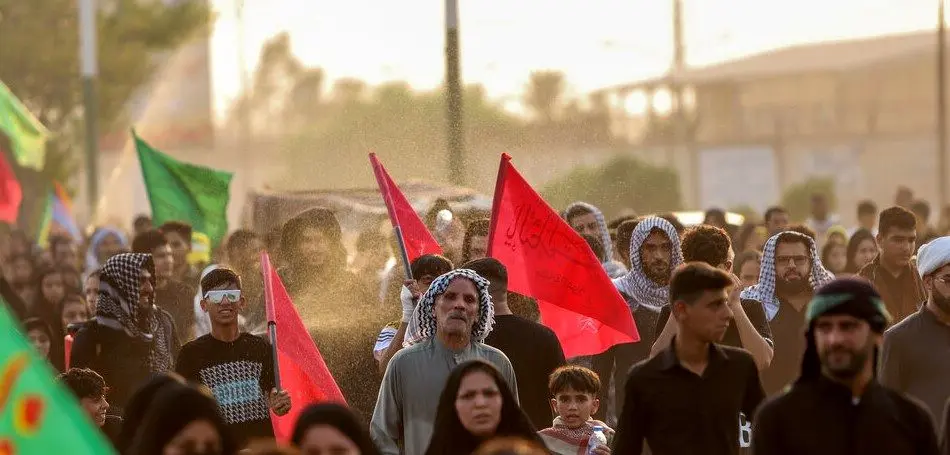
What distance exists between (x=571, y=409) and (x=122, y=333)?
7.37 feet

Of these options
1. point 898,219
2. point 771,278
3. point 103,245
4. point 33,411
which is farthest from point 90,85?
Answer: point 33,411

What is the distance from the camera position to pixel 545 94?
1947 centimetres

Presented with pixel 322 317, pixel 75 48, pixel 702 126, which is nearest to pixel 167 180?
pixel 322 317

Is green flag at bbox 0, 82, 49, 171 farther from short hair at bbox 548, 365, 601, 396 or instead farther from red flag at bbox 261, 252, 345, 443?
short hair at bbox 548, 365, 601, 396

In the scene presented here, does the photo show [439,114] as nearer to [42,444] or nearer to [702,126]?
[42,444]

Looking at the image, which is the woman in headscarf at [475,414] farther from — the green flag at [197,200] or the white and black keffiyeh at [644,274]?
the green flag at [197,200]

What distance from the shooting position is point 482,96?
18.3 metres

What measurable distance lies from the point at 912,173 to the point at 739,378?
52409 millimetres

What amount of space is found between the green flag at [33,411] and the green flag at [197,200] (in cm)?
1248

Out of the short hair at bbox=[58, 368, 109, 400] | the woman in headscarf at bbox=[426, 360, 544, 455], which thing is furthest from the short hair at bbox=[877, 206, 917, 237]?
the woman in headscarf at bbox=[426, 360, 544, 455]

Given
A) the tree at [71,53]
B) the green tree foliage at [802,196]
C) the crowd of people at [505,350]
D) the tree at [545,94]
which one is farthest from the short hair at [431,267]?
the green tree foliage at [802,196]

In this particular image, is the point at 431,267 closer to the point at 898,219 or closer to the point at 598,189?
the point at 898,219

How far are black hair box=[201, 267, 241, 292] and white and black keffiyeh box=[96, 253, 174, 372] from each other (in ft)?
1.51

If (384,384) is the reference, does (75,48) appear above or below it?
above
